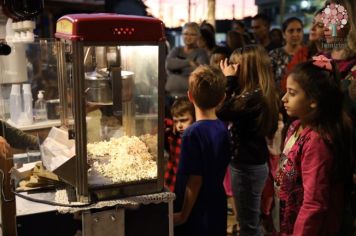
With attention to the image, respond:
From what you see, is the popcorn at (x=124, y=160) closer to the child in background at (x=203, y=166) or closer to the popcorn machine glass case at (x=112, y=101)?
the popcorn machine glass case at (x=112, y=101)

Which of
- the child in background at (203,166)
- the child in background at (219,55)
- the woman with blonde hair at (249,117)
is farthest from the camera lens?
the child in background at (219,55)

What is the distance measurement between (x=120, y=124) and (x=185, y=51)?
10.4ft

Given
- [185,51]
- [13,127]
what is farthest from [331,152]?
[185,51]

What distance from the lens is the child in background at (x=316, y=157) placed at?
183 centimetres

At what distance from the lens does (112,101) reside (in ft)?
5.75

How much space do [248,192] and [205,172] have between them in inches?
29.0

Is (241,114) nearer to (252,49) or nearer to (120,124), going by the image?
(252,49)

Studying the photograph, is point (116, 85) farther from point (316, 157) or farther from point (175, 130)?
point (175, 130)

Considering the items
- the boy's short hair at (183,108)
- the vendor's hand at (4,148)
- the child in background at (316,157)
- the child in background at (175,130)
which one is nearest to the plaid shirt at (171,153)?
the child in background at (175,130)

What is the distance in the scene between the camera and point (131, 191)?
1771 millimetres

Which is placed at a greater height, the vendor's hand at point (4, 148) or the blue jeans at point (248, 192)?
the vendor's hand at point (4, 148)

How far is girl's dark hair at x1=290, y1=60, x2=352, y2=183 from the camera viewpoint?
6.20 ft
